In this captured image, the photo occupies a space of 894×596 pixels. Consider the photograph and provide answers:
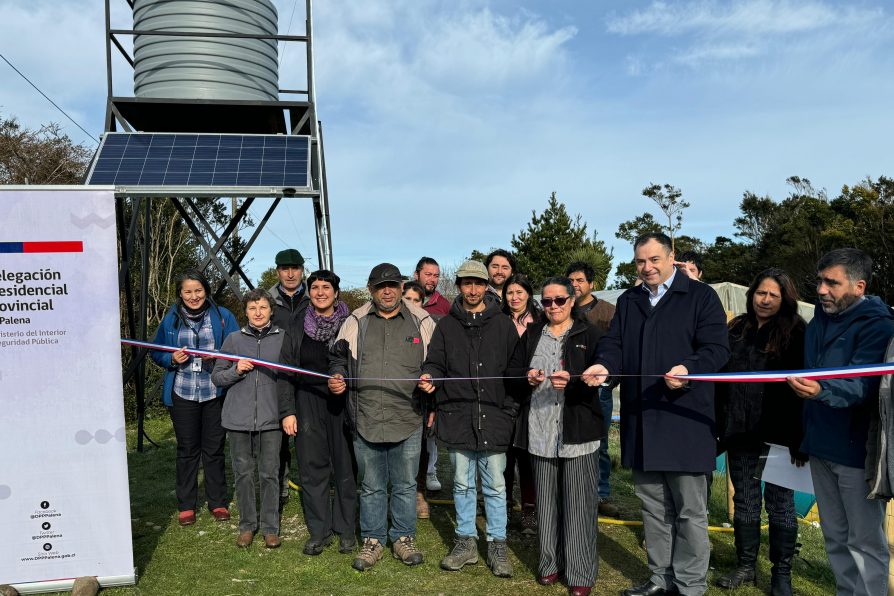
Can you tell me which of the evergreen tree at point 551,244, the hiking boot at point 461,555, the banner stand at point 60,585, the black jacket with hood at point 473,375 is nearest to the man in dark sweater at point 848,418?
the black jacket with hood at point 473,375

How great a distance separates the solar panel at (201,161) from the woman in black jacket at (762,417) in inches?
171

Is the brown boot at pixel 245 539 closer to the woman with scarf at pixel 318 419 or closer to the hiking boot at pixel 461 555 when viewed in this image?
the woman with scarf at pixel 318 419

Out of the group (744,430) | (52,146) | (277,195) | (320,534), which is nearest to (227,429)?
(320,534)

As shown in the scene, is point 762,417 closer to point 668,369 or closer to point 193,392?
point 668,369

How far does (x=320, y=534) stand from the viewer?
5.20 meters

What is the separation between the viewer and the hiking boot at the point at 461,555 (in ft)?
15.5

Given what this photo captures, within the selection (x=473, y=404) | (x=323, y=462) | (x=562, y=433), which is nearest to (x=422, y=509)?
(x=323, y=462)

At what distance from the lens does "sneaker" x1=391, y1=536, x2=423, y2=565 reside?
4836 mm

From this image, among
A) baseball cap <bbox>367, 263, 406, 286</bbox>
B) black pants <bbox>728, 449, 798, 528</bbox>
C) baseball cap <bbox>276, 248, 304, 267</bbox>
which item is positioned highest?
baseball cap <bbox>276, 248, 304, 267</bbox>

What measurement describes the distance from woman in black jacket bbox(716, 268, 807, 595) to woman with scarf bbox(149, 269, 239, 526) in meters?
3.99

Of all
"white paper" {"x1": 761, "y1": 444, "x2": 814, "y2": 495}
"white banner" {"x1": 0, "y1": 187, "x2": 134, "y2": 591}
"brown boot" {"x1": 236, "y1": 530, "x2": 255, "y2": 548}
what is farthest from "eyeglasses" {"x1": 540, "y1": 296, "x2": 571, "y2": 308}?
"brown boot" {"x1": 236, "y1": 530, "x2": 255, "y2": 548}

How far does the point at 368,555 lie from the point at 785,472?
281 cm

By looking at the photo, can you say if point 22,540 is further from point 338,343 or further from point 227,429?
point 338,343

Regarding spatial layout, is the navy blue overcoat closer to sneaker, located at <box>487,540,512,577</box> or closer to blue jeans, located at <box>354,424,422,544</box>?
sneaker, located at <box>487,540,512,577</box>
